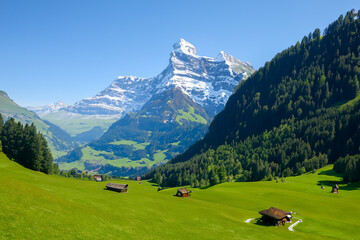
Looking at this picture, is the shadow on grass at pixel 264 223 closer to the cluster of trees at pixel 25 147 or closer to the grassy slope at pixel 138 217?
the grassy slope at pixel 138 217

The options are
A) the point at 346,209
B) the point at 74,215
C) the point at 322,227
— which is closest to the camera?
the point at 74,215

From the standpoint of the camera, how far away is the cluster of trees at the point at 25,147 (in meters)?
128

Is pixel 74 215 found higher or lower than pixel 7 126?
lower

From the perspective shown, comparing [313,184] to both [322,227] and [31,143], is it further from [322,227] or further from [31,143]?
[31,143]

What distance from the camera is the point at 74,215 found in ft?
148

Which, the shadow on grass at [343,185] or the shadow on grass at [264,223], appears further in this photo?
the shadow on grass at [343,185]

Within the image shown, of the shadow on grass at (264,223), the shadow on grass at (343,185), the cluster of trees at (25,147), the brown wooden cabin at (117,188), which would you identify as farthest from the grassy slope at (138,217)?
the cluster of trees at (25,147)

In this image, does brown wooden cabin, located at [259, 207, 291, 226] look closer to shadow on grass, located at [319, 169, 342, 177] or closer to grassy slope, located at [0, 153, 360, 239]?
grassy slope, located at [0, 153, 360, 239]

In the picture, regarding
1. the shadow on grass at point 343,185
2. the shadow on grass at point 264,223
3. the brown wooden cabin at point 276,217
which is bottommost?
the shadow on grass at point 264,223

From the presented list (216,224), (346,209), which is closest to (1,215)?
(216,224)

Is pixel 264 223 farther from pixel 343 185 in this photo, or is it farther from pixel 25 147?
pixel 25 147

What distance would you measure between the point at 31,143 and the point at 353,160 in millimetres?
177891

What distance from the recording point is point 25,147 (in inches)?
5128

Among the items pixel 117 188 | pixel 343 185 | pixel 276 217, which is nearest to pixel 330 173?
pixel 343 185
